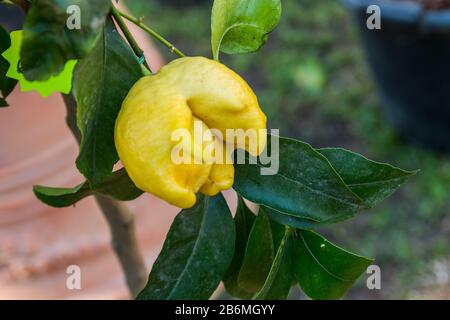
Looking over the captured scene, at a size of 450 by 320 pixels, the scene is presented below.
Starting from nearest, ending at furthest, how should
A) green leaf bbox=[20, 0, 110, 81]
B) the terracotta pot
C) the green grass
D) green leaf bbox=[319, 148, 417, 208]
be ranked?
green leaf bbox=[20, 0, 110, 81] → green leaf bbox=[319, 148, 417, 208] → the terracotta pot → the green grass

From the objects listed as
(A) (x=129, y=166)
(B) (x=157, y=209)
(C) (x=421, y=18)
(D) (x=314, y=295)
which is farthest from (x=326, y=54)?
(A) (x=129, y=166)

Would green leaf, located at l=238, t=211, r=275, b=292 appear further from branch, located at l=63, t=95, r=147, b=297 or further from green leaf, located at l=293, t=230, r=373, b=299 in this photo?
branch, located at l=63, t=95, r=147, b=297

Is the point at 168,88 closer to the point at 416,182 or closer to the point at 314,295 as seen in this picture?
the point at 314,295

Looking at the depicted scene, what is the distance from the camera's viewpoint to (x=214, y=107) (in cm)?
42

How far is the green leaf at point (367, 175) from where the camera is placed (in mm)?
489

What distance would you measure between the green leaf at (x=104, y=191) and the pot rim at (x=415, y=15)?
128 centimetres

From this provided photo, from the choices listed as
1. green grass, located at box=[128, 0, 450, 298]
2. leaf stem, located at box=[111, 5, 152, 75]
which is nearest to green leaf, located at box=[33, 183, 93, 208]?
leaf stem, located at box=[111, 5, 152, 75]

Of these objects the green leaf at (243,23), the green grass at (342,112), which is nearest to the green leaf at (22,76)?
the green leaf at (243,23)

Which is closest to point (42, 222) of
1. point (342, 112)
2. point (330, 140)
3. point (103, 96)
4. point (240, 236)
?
point (240, 236)

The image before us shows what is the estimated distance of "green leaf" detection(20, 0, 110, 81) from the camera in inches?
14.6

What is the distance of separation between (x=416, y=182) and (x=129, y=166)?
1.41 meters

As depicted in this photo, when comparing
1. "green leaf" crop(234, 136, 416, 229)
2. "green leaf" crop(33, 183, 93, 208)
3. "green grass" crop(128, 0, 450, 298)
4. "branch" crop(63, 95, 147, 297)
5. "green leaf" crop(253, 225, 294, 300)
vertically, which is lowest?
"green grass" crop(128, 0, 450, 298)

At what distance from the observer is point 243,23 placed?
496mm

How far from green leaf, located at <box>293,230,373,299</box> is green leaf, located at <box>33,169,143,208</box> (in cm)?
14
